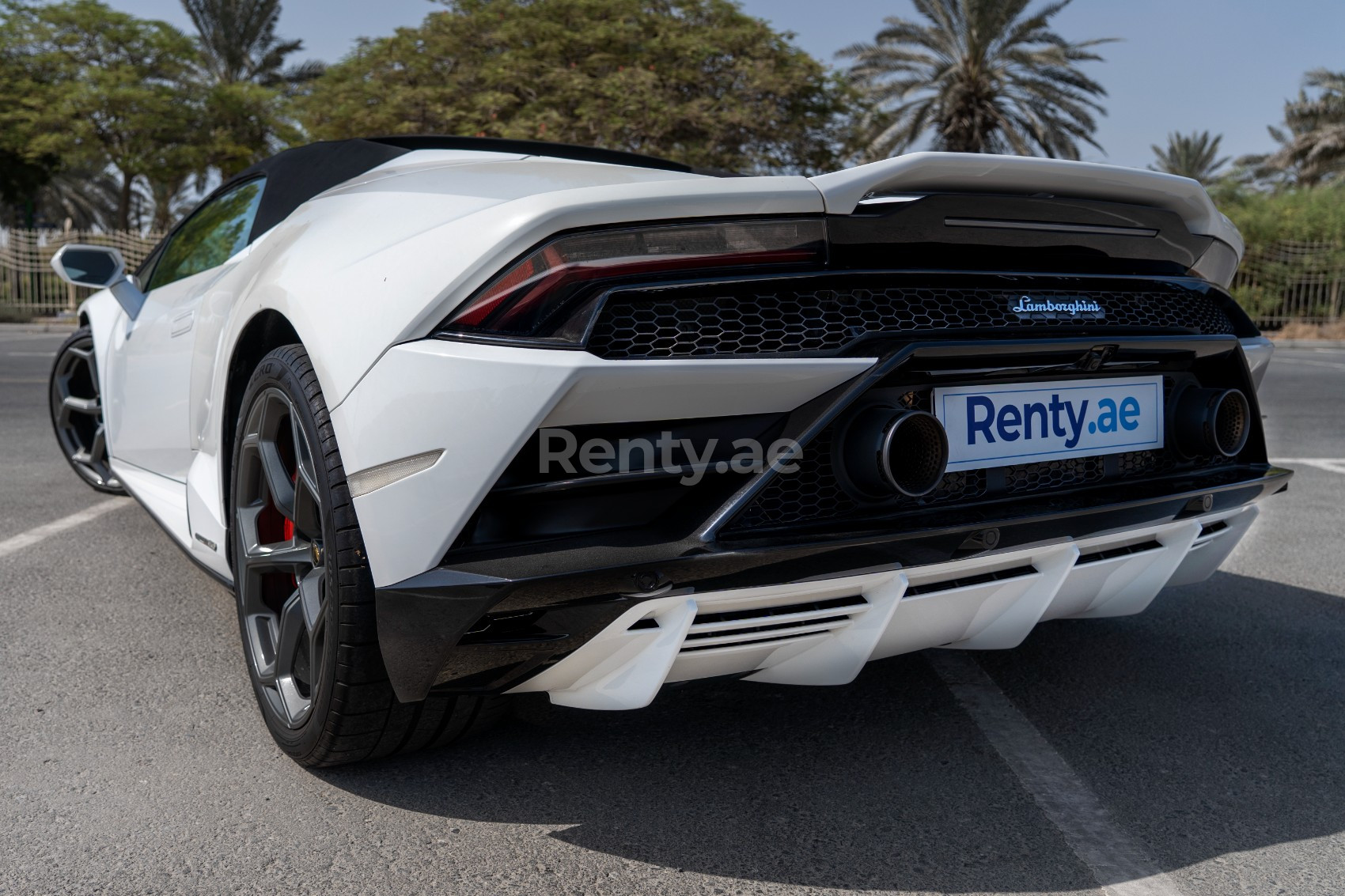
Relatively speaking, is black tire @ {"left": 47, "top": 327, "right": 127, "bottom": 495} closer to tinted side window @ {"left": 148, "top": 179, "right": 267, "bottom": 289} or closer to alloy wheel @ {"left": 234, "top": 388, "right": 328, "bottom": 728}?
tinted side window @ {"left": 148, "top": 179, "right": 267, "bottom": 289}

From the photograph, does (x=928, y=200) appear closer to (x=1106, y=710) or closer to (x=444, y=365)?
(x=444, y=365)

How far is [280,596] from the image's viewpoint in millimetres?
2365

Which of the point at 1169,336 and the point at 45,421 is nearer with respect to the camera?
the point at 1169,336

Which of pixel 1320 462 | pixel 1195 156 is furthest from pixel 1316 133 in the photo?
pixel 1320 462

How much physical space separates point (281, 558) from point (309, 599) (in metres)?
0.15

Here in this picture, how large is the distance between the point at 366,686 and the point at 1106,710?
5.28 feet

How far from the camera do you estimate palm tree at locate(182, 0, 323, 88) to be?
112 feet

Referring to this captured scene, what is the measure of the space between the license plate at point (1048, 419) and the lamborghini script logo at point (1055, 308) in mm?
128

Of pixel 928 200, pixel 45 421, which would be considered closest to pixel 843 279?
pixel 928 200

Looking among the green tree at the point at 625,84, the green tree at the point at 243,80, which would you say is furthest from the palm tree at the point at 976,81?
the green tree at the point at 243,80

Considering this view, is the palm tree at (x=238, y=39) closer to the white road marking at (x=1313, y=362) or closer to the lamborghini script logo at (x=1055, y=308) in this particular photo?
the white road marking at (x=1313, y=362)

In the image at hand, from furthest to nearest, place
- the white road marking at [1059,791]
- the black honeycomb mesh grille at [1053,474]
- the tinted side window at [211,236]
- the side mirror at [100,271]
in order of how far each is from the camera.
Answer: the side mirror at [100,271] → the tinted side window at [211,236] → the black honeycomb mesh grille at [1053,474] → the white road marking at [1059,791]

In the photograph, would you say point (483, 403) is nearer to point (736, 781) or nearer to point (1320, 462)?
point (736, 781)

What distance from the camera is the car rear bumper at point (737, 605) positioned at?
1.65 metres
